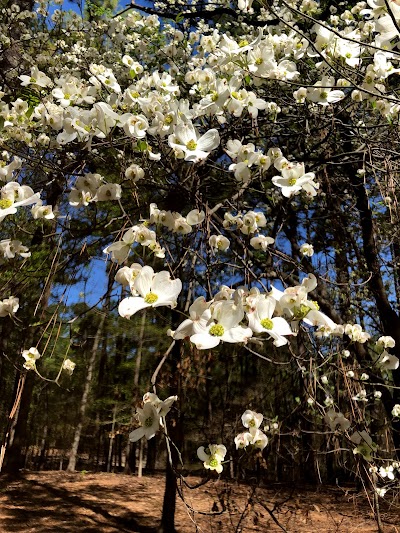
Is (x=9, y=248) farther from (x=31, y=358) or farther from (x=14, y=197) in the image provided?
(x=31, y=358)

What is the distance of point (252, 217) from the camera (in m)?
1.42

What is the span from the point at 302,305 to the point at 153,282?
0.31 meters

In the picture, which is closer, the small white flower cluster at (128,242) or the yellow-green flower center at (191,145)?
the small white flower cluster at (128,242)

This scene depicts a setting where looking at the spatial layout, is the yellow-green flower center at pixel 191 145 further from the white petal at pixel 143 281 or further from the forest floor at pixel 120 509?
the forest floor at pixel 120 509

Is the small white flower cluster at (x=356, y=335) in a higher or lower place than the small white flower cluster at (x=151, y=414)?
higher

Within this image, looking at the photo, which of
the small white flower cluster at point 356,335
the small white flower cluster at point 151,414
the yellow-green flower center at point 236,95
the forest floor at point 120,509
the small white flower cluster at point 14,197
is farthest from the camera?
the forest floor at point 120,509

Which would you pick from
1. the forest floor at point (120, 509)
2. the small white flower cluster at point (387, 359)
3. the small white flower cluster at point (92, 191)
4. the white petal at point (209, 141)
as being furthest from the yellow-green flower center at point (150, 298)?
the forest floor at point (120, 509)

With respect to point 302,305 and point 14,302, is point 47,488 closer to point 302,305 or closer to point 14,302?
point 14,302

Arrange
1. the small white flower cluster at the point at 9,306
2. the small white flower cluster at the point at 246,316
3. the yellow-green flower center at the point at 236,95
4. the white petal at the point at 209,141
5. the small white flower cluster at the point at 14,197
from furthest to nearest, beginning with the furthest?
the yellow-green flower center at the point at 236,95 → the small white flower cluster at the point at 9,306 → the white petal at the point at 209,141 → the small white flower cluster at the point at 14,197 → the small white flower cluster at the point at 246,316

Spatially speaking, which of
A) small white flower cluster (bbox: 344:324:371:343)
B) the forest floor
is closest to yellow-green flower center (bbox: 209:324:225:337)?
small white flower cluster (bbox: 344:324:371:343)

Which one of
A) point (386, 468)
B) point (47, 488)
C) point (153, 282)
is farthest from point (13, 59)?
point (47, 488)

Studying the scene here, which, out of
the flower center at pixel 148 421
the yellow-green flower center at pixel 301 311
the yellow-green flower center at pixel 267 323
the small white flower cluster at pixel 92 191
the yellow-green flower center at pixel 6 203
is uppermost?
the small white flower cluster at pixel 92 191

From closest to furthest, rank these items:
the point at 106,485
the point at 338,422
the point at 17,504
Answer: the point at 338,422, the point at 17,504, the point at 106,485

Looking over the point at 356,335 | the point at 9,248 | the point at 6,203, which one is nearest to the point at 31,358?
the point at 9,248
